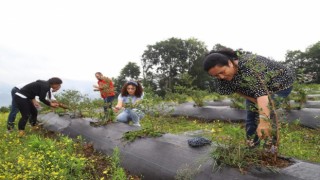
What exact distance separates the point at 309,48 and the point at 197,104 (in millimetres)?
41159

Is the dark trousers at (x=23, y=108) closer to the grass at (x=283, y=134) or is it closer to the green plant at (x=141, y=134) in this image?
the grass at (x=283, y=134)

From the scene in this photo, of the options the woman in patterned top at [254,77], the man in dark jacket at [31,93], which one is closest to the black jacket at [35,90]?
the man in dark jacket at [31,93]

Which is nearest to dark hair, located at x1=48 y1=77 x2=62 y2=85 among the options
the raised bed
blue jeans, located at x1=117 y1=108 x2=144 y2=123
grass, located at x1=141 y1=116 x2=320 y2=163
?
the raised bed

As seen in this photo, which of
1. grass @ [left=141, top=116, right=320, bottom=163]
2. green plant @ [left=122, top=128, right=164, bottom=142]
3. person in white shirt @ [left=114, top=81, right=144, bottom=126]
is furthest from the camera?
person in white shirt @ [left=114, top=81, right=144, bottom=126]

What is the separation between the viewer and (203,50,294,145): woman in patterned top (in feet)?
10.6

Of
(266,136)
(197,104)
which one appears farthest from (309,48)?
(266,136)

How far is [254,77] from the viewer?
3312 millimetres

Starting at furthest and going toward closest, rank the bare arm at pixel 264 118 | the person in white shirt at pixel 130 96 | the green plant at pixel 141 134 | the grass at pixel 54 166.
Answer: the person in white shirt at pixel 130 96, the green plant at pixel 141 134, the grass at pixel 54 166, the bare arm at pixel 264 118

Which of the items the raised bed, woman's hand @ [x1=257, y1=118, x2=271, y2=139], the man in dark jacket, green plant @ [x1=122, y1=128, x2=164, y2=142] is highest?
the man in dark jacket

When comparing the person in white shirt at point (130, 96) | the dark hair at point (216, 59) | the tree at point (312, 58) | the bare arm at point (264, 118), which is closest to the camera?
the bare arm at point (264, 118)

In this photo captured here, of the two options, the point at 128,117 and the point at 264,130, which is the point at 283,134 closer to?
the point at 264,130

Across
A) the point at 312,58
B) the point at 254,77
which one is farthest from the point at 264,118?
the point at 312,58

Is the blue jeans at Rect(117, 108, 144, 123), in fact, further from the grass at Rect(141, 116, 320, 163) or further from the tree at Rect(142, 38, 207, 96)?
the tree at Rect(142, 38, 207, 96)

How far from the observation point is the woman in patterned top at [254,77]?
322cm
